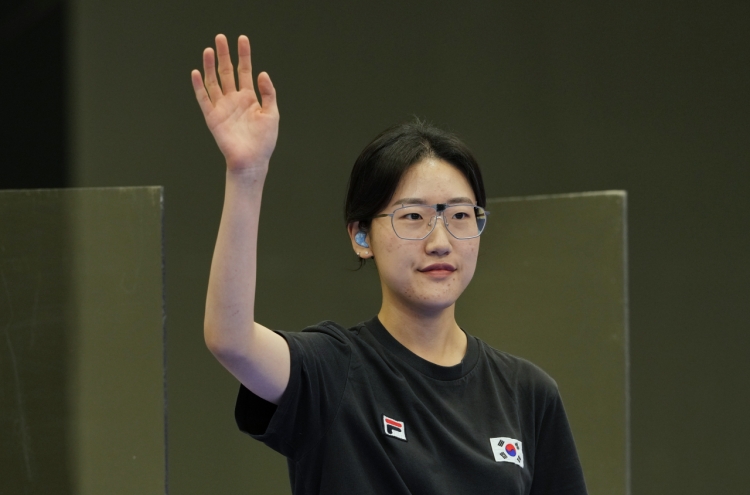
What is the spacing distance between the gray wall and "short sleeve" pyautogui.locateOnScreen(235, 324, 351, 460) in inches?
68.7

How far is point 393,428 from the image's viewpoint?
1227 mm

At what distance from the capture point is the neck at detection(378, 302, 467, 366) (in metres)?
1.35

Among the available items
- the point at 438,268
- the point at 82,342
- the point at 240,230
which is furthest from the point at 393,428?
the point at 82,342

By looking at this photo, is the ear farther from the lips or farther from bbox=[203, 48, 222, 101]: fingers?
bbox=[203, 48, 222, 101]: fingers

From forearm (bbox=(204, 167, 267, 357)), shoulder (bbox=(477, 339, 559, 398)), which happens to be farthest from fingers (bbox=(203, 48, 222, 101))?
shoulder (bbox=(477, 339, 559, 398))

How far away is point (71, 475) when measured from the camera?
1.88 meters

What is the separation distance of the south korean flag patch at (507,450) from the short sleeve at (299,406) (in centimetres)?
25

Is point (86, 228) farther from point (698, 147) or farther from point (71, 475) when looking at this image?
point (698, 147)

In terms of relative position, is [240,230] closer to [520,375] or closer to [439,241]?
[439,241]

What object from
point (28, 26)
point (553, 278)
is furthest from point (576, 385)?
point (28, 26)

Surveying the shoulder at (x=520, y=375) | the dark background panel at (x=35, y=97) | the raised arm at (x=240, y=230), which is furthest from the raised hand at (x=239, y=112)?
the dark background panel at (x=35, y=97)

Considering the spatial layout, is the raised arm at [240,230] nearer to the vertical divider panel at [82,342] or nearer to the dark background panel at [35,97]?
the vertical divider panel at [82,342]

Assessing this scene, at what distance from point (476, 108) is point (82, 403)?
6.17 ft

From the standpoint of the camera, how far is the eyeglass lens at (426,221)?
52.2 inches
